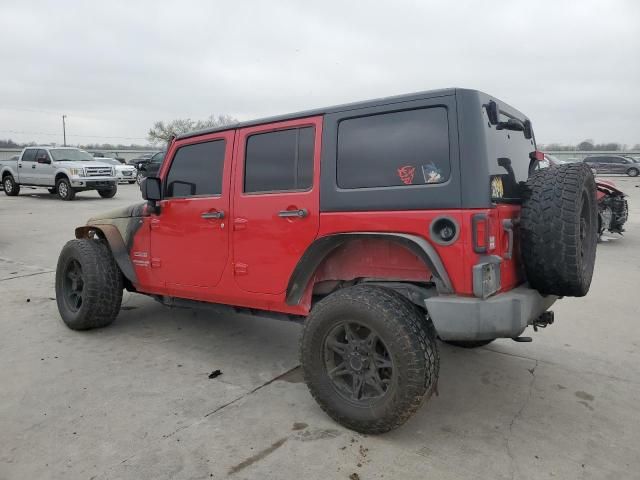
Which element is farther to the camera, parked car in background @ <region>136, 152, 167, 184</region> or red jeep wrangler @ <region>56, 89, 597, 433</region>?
parked car in background @ <region>136, 152, 167, 184</region>

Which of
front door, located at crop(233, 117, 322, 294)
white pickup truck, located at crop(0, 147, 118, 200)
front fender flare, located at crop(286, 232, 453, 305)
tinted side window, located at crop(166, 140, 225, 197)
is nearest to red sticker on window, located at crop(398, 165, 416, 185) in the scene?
front fender flare, located at crop(286, 232, 453, 305)

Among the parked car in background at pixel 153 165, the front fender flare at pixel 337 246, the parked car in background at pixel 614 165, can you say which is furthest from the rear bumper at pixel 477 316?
the parked car in background at pixel 614 165

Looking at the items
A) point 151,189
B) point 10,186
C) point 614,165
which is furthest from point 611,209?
point 614,165

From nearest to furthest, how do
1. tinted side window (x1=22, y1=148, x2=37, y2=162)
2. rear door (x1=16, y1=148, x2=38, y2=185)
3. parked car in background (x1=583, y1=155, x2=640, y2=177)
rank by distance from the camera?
rear door (x1=16, y1=148, x2=38, y2=185) → tinted side window (x1=22, y1=148, x2=37, y2=162) → parked car in background (x1=583, y1=155, x2=640, y2=177)

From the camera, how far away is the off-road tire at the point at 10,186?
20.0 metres

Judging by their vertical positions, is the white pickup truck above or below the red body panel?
above

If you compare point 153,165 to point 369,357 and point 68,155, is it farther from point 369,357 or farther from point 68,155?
point 369,357

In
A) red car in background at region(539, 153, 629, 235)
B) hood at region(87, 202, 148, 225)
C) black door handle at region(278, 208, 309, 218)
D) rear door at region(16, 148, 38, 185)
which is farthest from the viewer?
rear door at region(16, 148, 38, 185)

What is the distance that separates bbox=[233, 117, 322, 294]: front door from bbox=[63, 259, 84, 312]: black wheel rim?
79.3 inches

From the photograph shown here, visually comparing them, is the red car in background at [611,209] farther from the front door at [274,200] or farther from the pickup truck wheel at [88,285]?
the pickup truck wheel at [88,285]

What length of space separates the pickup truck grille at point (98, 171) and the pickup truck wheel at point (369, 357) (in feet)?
54.4

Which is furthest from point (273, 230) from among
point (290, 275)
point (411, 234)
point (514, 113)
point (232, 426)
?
point (514, 113)

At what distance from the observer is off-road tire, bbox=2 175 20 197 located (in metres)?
20.0

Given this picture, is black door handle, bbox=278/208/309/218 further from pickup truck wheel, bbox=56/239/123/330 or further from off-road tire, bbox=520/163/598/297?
pickup truck wheel, bbox=56/239/123/330
